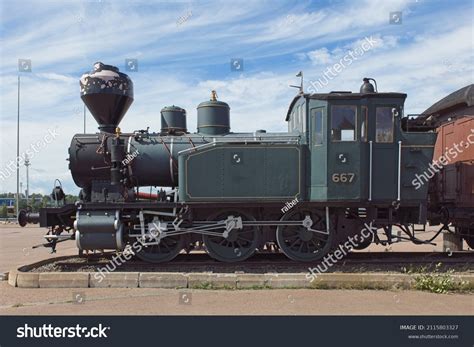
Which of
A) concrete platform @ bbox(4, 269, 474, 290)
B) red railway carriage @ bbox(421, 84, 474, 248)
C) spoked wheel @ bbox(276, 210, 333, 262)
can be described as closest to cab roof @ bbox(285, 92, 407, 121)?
red railway carriage @ bbox(421, 84, 474, 248)

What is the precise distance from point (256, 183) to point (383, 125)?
3.20 metres

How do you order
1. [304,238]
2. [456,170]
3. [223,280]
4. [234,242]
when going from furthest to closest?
[456,170], [234,242], [304,238], [223,280]

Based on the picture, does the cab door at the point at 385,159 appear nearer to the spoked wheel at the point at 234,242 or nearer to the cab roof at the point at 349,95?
the cab roof at the point at 349,95

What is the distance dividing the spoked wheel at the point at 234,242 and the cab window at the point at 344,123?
111 inches

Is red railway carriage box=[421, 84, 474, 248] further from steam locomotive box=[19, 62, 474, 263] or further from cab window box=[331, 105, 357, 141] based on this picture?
cab window box=[331, 105, 357, 141]

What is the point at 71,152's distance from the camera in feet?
35.0

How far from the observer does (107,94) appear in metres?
10.6

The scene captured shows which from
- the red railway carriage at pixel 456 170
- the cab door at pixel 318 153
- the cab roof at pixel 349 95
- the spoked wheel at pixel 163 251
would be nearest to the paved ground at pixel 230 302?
the spoked wheel at pixel 163 251

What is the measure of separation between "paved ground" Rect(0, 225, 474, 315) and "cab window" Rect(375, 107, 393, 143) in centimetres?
354

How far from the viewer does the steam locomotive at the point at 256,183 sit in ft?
31.9

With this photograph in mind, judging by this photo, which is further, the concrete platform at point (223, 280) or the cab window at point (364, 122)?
the cab window at point (364, 122)

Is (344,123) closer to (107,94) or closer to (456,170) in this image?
(456,170)

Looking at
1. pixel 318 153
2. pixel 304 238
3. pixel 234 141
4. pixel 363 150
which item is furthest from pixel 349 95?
pixel 304 238
